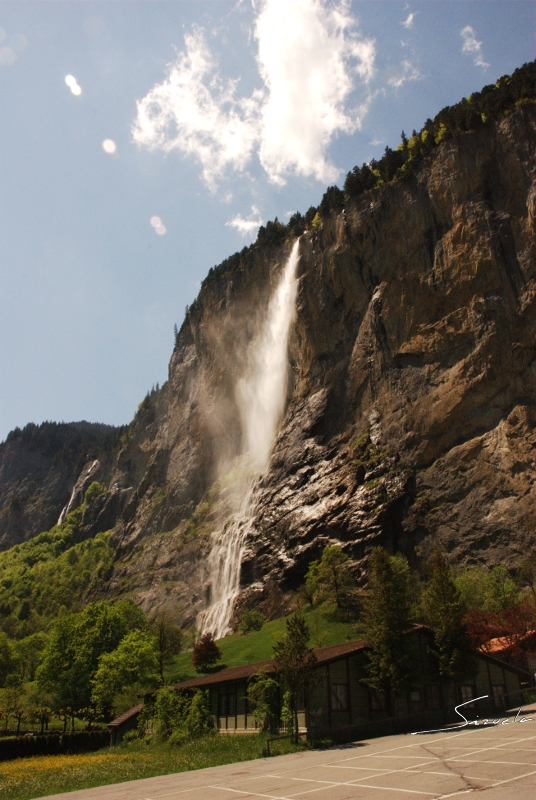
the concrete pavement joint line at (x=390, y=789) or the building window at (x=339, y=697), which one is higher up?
the building window at (x=339, y=697)

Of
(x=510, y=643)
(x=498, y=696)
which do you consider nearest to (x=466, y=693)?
(x=498, y=696)

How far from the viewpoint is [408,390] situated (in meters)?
74.0

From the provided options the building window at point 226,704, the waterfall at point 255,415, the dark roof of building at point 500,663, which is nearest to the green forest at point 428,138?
the waterfall at point 255,415

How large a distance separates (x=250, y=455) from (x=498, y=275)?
53.1m

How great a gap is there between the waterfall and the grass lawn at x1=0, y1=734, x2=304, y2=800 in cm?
4812

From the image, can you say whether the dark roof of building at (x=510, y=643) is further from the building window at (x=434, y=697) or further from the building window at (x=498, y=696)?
the building window at (x=434, y=697)

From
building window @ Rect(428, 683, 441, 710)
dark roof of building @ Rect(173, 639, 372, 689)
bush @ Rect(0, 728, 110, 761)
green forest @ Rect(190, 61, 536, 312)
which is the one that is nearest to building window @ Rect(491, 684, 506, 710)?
building window @ Rect(428, 683, 441, 710)

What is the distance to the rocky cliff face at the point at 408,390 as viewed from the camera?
209ft

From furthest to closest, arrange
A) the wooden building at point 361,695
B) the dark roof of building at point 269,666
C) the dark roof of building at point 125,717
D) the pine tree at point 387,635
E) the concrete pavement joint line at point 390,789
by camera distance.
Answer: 1. the dark roof of building at point 125,717
2. the dark roof of building at point 269,666
3. the pine tree at point 387,635
4. the wooden building at point 361,695
5. the concrete pavement joint line at point 390,789

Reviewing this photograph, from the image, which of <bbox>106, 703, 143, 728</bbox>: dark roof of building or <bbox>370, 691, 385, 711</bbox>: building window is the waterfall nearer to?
<bbox>106, 703, 143, 728</bbox>: dark roof of building

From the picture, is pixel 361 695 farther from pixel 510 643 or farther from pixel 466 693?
pixel 510 643

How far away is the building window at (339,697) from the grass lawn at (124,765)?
12.1ft

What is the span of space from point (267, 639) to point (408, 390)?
1402 inches

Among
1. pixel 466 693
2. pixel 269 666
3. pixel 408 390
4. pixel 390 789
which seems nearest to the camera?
pixel 390 789
